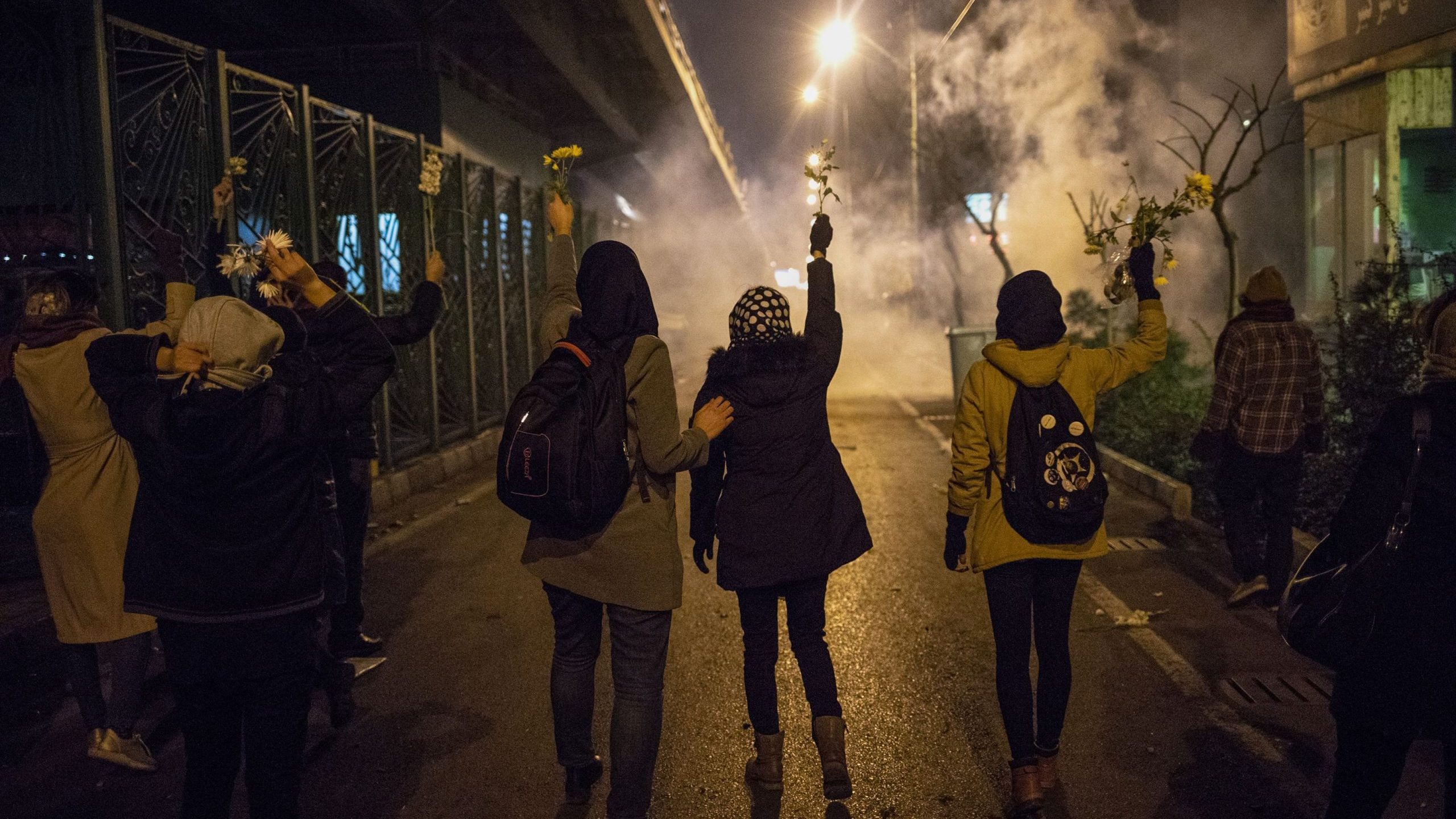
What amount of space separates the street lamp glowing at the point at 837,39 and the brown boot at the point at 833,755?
1714cm

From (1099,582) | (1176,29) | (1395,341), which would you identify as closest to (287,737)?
(1099,582)

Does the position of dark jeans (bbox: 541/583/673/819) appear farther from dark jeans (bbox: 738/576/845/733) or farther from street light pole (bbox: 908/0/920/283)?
street light pole (bbox: 908/0/920/283)

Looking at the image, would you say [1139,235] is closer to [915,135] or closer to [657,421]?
[657,421]

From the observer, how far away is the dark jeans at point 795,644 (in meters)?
3.62

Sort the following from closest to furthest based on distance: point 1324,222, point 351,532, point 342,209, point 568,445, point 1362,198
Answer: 1. point 568,445
2. point 351,532
3. point 342,209
4. point 1362,198
5. point 1324,222

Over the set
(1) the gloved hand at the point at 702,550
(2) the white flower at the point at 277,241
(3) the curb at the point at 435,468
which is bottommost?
(3) the curb at the point at 435,468

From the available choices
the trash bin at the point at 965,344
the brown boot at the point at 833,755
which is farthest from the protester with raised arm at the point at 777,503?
the trash bin at the point at 965,344

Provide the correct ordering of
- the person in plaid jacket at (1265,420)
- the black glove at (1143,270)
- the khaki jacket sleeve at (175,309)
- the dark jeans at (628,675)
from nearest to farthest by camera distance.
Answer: the dark jeans at (628,675), the black glove at (1143,270), the khaki jacket sleeve at (175,309), the person in plaid jacket at (1265,420)

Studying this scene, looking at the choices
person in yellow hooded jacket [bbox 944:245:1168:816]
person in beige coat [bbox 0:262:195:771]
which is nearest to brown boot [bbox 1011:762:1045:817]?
person in yellow hooded jacket [bbox 944:245:1168:816]

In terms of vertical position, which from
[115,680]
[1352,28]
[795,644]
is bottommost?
[115,680]

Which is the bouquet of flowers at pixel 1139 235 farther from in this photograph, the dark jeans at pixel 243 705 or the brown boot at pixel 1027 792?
the dark jeans at pixel 243 705

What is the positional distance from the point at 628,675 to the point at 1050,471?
148 cm

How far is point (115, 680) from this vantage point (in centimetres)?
399

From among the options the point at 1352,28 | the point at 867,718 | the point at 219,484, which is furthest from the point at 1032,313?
the point at 1352,28
